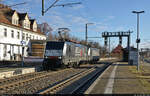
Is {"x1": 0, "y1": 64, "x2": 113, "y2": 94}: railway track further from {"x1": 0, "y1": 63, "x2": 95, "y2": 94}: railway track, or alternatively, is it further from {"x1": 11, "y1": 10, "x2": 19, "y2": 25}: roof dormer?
{"x1": 11, "y1": 10, "x2": 19, "y2": 25}: roof dormer

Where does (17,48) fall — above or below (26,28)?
below

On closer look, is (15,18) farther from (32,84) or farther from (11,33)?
(32,84)

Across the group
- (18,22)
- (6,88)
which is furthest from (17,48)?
(6,88)

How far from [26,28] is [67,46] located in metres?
25.2

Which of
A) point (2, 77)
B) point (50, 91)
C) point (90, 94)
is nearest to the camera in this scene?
point (90, 94)

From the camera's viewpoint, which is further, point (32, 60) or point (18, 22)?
point (18, 22)

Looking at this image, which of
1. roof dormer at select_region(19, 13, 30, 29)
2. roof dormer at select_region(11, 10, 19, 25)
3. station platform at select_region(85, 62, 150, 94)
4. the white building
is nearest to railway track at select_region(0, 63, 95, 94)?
station platform at select_region(85, 62, 150, 94)

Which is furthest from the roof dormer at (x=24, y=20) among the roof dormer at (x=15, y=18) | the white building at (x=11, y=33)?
the roof dormer at (x=15, y=18)

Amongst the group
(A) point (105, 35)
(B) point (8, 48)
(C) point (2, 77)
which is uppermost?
(A) point (105, 35)

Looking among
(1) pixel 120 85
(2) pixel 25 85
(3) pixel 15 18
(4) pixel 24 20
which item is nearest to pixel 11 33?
(3) pixel 15 18

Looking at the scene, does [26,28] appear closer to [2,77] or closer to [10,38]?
[10,38]

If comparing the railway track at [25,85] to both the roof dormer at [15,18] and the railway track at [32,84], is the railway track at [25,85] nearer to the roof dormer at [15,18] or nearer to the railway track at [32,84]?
the railway track at [32,84]

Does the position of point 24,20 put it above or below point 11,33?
above

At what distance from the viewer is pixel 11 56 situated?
38469 millimetres
